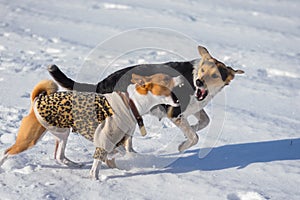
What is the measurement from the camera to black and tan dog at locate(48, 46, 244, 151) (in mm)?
4008

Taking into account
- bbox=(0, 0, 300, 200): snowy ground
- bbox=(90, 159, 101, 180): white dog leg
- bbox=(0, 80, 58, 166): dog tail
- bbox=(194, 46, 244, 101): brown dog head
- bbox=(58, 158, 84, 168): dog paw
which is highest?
bbox=(194, 46, 244, 101): brown dog head

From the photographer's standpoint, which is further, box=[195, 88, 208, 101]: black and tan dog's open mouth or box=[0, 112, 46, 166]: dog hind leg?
box=[195, 88, 208, 101]: black and tan dog's open mouth

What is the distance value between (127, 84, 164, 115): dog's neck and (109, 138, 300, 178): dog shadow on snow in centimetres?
56

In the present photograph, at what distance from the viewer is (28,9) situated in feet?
35.7

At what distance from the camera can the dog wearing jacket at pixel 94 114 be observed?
3391 millimetres

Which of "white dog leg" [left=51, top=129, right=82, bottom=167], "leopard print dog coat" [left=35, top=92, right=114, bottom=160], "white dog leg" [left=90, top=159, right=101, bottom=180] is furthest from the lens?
"white dog leg" [left=51, top=129, right=82, bottom=167]

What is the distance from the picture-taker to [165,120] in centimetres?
490

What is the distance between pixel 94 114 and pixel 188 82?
1021mm

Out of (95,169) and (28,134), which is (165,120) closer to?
(95,169)

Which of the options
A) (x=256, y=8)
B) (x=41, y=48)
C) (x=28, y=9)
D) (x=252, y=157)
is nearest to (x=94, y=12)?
(x=28, y=9)

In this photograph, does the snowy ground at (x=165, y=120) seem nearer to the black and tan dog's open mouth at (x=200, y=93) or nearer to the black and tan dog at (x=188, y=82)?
the black and tan dog at (x=188, y=82)

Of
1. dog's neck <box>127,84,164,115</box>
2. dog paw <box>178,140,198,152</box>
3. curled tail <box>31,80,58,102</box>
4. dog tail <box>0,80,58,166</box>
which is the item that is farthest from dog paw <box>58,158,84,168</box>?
dog paw <box>178,140,198,152</box>

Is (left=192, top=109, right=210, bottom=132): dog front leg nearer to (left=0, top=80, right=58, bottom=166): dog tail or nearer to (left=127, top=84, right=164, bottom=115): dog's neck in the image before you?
(left=127, top=84, right=164, bottom=115): dog's neck

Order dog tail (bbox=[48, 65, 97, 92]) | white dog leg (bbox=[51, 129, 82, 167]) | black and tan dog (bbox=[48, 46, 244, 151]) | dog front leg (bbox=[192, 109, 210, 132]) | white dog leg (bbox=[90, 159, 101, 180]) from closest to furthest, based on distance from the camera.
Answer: white dog leg (bbox=[90, 159, 101, 180]) → white dog leg (bbox=[51, 129, 82, 167]) → dog tail (bbox=[48, 65, 97, 92]) → black and tan dog (bbox=[48, 46, 244, 151]) → dog front leg (bbox=[192, 109, 210, 132])
